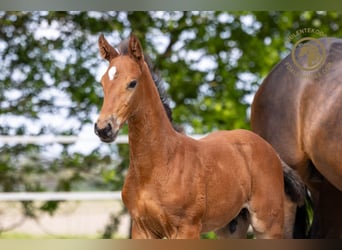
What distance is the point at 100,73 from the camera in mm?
3996

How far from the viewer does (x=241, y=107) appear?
432 centimetres

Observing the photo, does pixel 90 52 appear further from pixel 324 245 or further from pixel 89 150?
pixel 324 245

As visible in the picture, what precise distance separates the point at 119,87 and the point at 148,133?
0.78ft

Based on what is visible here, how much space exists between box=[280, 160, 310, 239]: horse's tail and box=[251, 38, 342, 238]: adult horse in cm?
17

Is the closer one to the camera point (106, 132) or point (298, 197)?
point (106, 132)

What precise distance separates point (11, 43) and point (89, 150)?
887 millimetres

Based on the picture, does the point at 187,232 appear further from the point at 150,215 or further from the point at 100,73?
the point at 100,73

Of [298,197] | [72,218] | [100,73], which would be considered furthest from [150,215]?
[72,218]

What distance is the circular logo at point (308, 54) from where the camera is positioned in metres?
3.19

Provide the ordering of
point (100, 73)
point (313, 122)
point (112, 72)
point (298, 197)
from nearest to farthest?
point (112, 72) → point (298, 197) → point (313, 122) → point (100, 73)

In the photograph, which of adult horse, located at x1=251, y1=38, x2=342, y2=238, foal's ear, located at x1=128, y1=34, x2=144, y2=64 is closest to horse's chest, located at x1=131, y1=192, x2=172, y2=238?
foal's ear, located at x1=128, y1=34, x2=144, y2=64

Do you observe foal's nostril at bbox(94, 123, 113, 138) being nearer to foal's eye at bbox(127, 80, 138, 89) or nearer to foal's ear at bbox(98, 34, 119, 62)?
foal's eye at bbox(127, 80, 138, 89)

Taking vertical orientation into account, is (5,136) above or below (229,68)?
below
